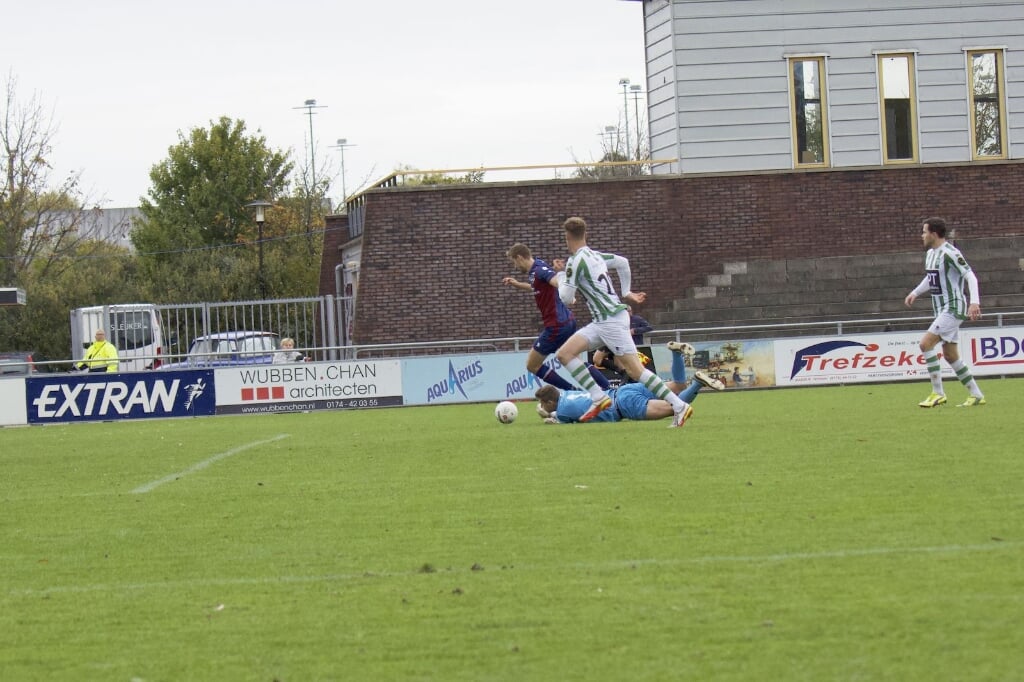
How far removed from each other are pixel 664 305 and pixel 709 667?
26.8 m

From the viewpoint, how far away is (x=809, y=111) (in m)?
32.8

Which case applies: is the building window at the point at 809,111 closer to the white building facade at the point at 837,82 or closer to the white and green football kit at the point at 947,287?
the white building facade at the point at 837,82

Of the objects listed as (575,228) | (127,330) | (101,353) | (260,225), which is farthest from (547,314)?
(260,225)

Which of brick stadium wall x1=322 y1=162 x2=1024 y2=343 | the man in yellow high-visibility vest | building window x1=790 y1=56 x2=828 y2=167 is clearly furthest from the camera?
building window x1=790 y1=56 x2=828 y2=167

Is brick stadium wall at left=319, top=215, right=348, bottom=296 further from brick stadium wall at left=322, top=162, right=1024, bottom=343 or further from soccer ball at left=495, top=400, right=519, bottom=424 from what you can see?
soccer ball at left=495, top=400, right=519, bottom=424

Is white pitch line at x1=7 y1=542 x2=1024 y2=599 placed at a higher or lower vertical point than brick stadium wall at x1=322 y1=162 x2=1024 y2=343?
lower

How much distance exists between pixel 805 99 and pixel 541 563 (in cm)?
2716

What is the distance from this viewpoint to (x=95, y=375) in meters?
24.6

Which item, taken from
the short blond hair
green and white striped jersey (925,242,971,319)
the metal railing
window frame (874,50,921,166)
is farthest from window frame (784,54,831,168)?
the short blond hair

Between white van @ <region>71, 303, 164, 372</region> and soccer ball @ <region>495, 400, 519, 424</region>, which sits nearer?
soccer ball @ <region>495, 400, 519, 424</region>

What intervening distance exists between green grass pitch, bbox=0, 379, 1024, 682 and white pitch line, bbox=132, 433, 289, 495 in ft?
0.24

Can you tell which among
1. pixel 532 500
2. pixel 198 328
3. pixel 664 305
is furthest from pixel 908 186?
pixel 532 500

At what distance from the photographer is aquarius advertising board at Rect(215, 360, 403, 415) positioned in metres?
25.5

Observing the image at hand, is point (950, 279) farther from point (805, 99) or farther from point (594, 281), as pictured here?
point (805, 99)
